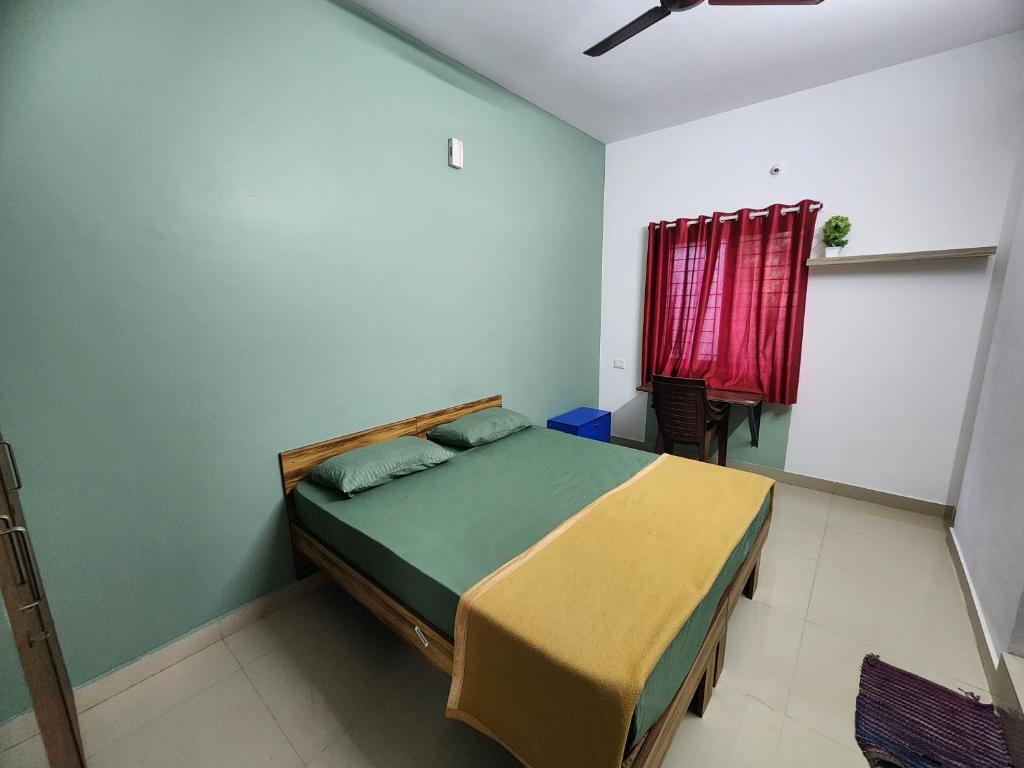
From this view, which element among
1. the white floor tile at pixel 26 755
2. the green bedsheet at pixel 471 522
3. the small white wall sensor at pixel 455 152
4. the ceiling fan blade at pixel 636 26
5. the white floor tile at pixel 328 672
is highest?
the ceiling fan blade at pixel 636 26

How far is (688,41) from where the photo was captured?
2.31 m

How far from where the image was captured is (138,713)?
1.50 meters

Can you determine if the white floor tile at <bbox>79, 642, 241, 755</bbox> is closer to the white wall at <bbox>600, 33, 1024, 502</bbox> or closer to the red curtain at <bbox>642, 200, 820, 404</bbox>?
the red curtain at <bbox>642, 200, 820, 404</bbox>

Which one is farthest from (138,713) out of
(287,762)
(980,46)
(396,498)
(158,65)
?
(980,46)

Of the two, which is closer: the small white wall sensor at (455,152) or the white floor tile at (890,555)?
the white floor tile at (890,555)

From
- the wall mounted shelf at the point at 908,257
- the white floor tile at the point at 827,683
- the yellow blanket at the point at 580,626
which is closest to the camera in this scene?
the yellow blanket at the point at 580,626

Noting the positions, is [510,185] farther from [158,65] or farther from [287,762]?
[287,762]

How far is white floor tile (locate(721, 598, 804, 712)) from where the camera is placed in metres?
1.56

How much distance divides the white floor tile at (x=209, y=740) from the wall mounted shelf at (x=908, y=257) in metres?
3.87

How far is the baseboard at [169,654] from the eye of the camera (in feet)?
4.27

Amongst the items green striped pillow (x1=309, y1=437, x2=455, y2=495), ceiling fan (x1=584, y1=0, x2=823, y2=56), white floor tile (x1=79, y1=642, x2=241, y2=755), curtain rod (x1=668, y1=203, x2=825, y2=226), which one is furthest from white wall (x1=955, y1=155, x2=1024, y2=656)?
white floor tile (x1=79, y1=642, x2=241, y2=755)

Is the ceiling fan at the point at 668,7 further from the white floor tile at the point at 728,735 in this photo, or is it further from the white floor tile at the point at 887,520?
the white floor tile at the point at 887,520

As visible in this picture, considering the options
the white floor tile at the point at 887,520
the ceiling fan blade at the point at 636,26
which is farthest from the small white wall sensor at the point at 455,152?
the white floor tile at the point at 887,520

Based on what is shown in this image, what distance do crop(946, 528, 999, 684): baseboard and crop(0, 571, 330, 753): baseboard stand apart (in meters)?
2.94
